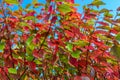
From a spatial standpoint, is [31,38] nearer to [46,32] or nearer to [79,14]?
[46,32]

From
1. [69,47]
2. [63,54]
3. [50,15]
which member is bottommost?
[63,54]

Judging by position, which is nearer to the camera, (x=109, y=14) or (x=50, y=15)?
(x=50, y=15)

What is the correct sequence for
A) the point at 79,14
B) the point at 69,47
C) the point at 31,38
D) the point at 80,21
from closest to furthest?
the point at 69,47 → the point at 31,38 → the point at 80,21 → the point at 79,14

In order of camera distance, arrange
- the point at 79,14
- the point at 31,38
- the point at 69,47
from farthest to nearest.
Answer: the point at 79,14, the point at 31,38, the point at 69,47

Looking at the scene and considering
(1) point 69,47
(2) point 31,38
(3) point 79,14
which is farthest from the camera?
(3) point 79,14

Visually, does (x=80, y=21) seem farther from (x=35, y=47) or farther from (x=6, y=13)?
(x=6, y=13)

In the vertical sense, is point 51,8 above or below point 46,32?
above

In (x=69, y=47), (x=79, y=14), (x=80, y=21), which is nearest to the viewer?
(x=69, y=47)

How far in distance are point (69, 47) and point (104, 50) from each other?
530 mm

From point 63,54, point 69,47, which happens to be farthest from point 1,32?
point 69,47

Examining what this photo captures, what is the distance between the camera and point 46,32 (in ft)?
9.39

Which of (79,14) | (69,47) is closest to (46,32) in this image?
(69,47)

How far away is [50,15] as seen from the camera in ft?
8.94

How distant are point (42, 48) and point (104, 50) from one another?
0.62 meters
